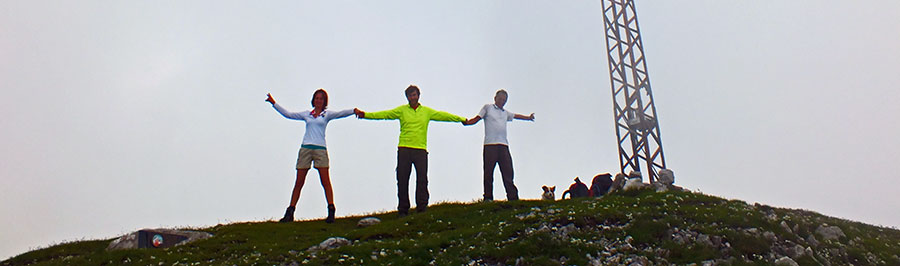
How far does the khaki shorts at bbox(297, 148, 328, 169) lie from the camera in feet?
55.1

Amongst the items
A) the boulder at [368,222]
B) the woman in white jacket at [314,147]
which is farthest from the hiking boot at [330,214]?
the boulder at [368,222]

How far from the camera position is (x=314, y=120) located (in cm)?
1708

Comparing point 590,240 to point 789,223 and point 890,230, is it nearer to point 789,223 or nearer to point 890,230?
point 789,223

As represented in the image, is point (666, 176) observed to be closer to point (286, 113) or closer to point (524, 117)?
point (524, 117)

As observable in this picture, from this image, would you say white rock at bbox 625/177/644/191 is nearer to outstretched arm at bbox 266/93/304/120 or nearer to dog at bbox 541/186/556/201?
dog at bbox 541/186/556/201

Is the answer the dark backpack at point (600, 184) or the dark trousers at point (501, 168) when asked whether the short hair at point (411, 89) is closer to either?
the dark trousers at point (501, 168)

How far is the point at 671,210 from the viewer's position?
15508 millimetres

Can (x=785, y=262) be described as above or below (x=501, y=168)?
below

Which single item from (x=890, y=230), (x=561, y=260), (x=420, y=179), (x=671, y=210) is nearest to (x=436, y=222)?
(x=420, y=179)

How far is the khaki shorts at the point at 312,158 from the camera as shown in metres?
16.8

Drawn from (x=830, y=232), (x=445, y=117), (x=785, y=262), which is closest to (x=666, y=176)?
(x=830, y=232)

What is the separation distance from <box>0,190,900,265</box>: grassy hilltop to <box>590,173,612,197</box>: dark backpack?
518 cm

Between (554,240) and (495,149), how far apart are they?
593 centimetres

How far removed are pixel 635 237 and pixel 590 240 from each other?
0.94m
